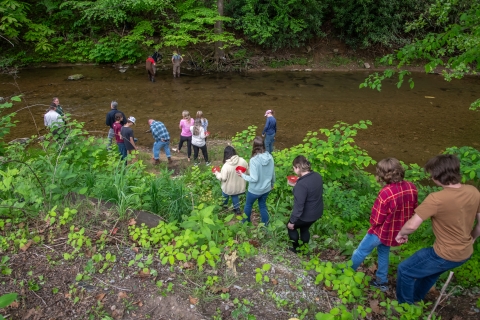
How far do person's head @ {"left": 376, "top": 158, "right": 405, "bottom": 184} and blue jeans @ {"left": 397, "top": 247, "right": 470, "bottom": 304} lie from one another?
0.78 meters

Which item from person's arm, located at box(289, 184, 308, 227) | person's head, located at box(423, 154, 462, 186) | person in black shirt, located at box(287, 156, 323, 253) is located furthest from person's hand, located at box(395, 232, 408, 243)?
person's arm, located at box(289, 184, 308, 227)

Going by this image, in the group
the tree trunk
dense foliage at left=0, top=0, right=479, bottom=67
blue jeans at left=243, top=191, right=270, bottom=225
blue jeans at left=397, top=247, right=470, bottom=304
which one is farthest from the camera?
dense foliage at left=0, top=0, right=479, bottom=67

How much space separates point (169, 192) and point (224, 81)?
12.2 metres

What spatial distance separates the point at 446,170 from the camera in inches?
116

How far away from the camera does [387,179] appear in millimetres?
3418

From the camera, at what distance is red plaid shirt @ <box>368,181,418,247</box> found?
3379 millimetres

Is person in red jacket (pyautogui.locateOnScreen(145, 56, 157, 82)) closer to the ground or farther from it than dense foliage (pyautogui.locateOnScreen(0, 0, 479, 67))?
closer to the ground

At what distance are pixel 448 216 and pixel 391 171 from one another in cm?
66

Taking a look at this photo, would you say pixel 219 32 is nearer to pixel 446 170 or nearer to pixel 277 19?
pixel 277 19

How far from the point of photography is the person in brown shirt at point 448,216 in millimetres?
2928

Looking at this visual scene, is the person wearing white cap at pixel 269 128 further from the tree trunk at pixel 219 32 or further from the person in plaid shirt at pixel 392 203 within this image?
the tree trunk at pixel 219 32

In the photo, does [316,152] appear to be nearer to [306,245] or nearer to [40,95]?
[306,245]

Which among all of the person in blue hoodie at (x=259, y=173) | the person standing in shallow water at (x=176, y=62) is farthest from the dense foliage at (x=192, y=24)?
the person in blue hoodie at (x=259, y=173)

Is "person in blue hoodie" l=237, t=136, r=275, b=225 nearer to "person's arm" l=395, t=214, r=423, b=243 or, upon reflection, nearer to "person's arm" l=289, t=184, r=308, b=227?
"person's arm" l=289, t=184, r=308, b=227
